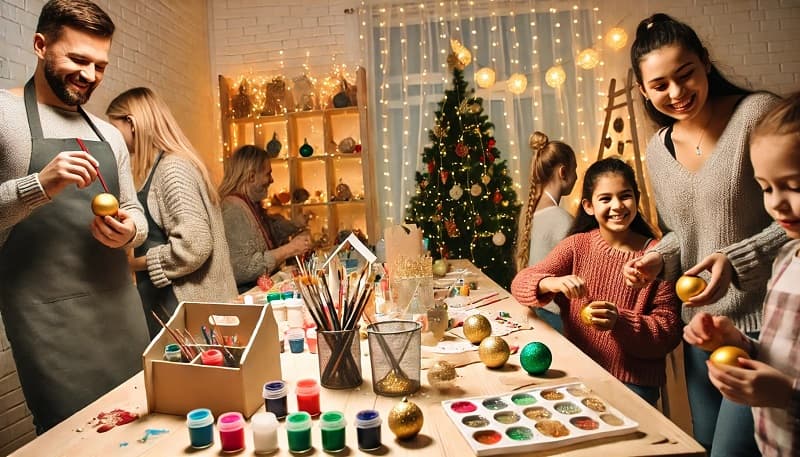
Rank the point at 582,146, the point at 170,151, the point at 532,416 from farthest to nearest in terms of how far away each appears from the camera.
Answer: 1. the point at 582,146
2. the point at 170,151
3. the point at 532,416

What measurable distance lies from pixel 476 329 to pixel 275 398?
676mm

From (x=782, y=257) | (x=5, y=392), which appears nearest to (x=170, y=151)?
(x=5, y=392)

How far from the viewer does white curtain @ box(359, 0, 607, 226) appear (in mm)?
5000

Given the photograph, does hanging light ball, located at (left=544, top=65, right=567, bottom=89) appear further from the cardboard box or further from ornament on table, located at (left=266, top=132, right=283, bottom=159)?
the cardboard box

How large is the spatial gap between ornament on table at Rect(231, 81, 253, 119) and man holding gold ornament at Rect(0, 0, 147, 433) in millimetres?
3276

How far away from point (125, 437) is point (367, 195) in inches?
160

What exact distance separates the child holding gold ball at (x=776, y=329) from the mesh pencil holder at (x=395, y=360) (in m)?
0.58

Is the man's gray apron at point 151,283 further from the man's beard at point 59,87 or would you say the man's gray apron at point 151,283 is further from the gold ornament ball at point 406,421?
the gold ornament ball at point 406,421

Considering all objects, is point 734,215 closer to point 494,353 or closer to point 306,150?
point 494,353

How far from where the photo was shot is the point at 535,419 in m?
1.03

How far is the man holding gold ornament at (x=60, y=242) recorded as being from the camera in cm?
168

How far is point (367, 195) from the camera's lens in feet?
16.6

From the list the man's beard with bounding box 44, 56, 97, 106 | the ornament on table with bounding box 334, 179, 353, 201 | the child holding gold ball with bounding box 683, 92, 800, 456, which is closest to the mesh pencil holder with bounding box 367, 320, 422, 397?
the child holding gold ball with bounding box 683, 92, 800, 456

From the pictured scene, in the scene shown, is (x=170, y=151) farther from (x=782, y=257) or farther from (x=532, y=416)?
(x=782, y=257)
